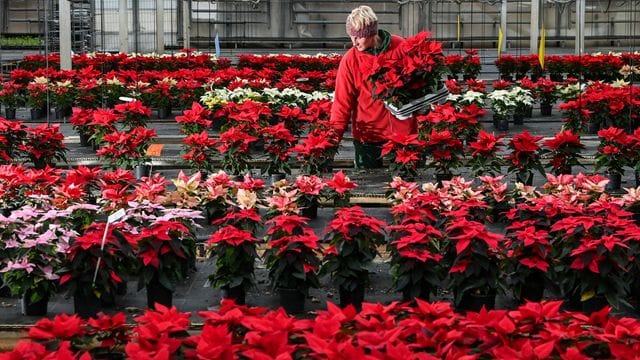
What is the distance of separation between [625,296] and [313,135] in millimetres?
3216

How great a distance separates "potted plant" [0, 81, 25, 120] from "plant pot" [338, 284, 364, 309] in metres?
9.42

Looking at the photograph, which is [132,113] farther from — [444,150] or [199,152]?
[444,150]

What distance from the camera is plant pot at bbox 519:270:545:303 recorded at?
4.82 metres

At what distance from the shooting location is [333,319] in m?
3.26

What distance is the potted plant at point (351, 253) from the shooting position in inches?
190

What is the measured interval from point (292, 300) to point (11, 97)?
30.8 ft

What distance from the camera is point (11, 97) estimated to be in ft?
43.8

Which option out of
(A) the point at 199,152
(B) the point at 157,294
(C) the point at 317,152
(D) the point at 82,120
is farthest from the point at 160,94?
(B) the point at 157,294

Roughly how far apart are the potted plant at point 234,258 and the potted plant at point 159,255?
0.16 m

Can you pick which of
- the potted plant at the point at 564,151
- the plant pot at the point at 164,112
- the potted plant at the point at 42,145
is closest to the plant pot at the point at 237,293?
the potted plant at the point at 564,151

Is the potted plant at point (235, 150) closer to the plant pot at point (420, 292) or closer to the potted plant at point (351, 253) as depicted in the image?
the potted plant at point (351, 253)

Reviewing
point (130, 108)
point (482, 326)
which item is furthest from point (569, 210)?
point (130, 108)

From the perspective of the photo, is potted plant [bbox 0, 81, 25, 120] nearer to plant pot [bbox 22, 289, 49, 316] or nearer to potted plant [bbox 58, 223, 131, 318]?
plant pot [bbox 22, 289, 49, 316]

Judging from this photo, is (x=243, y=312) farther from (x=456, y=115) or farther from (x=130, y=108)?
(x=130, y=108)
